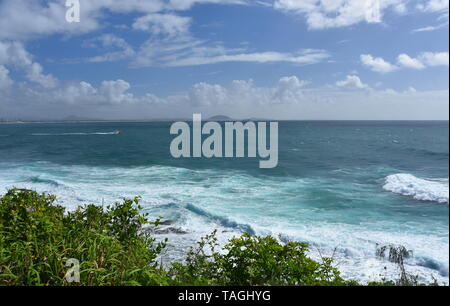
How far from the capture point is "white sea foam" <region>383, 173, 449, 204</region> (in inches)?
698

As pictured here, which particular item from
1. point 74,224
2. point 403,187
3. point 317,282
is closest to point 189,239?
point 74,224

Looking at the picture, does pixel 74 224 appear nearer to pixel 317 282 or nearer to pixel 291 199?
pixel 317 282

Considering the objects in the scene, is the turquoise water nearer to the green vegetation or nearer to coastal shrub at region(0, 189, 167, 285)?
the green vegetation

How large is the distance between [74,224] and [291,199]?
14.0 meters

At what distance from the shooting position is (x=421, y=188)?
65.7 feet

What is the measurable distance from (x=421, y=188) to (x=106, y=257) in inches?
823

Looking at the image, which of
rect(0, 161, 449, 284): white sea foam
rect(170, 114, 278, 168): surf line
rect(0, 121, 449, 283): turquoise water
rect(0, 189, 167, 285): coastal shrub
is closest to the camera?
rect(0, 189, 167, 285): coastal shrub

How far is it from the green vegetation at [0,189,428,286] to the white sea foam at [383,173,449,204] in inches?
642

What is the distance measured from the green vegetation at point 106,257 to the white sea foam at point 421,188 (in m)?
16.3

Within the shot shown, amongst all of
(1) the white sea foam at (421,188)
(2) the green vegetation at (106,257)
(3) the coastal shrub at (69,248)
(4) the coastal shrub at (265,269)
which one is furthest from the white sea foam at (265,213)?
(3) the coastal shrub at (69,248)

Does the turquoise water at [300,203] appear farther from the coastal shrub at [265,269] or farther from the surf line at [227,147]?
the surf line at [227,147]

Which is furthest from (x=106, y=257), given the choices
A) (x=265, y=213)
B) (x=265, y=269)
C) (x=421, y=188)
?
(x=421, y=188)

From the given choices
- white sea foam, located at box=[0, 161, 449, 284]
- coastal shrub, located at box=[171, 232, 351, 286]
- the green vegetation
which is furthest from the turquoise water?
the green vegetation

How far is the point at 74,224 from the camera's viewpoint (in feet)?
14.1
